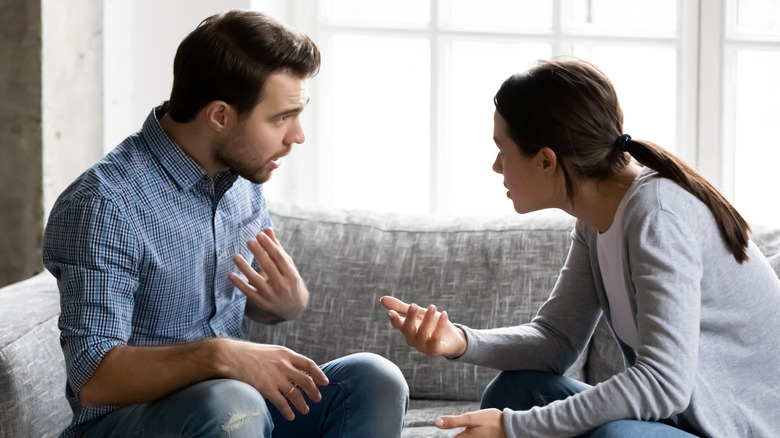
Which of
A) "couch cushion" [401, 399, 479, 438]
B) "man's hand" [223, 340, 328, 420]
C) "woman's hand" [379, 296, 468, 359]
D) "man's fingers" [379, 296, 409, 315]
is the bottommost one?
"couch cushion" [401, 399, 479, 438]

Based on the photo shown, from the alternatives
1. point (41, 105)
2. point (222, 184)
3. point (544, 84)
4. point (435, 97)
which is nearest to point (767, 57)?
point (435, 97)

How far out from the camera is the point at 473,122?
2.86 meters

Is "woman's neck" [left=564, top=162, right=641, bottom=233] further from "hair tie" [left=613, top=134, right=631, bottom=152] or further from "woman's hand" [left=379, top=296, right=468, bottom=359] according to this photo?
"woman's hand" [left=379, top=296, right=468, bottom=359]

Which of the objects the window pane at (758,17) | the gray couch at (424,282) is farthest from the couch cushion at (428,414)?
the window pane at (758,17)

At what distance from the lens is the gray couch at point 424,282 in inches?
84.4

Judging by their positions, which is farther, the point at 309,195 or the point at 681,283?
the point at 309,195

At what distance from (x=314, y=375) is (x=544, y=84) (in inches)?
23.5

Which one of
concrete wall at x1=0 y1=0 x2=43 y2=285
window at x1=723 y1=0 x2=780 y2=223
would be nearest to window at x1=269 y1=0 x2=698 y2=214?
window at x1=723 y1=0 x2=780 y2=223

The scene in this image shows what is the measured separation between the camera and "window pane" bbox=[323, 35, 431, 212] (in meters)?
2.86

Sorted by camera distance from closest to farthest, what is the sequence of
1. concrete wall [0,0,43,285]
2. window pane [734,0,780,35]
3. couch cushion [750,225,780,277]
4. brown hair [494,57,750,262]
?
brown hair [494,57,750,262] < couch cushion [750,225,780,277] < concrete wall [0,0,43,285] < window pane [734,0,780,35]

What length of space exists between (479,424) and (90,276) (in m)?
0.65

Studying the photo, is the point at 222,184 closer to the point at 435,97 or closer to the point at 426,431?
the point at 426,431

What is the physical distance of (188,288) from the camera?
5.49ft

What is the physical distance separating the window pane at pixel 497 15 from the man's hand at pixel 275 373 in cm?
154
